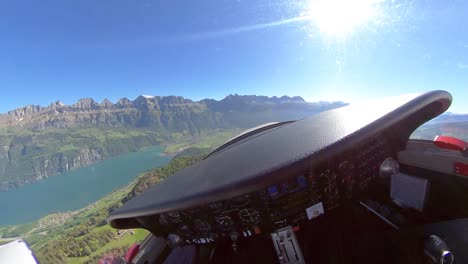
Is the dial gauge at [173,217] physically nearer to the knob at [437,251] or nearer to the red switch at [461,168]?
the knob at [437,251]

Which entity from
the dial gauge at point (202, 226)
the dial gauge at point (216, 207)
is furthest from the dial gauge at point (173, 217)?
the dial gauge at point (216, 207)

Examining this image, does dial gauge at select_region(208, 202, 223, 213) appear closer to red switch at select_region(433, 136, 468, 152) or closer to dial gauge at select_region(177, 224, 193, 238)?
dial gauge at select_region(177, 224, 193, 238)

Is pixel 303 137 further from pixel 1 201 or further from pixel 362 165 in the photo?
pixel 1 201

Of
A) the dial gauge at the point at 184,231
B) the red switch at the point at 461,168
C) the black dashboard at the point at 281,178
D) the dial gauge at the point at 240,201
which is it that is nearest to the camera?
the black dashboard at the point at 281,178

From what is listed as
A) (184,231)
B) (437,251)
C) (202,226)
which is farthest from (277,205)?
(437,251)

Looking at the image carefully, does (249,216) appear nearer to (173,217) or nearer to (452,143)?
(173,217)

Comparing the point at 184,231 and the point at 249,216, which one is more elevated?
the point at 249,216

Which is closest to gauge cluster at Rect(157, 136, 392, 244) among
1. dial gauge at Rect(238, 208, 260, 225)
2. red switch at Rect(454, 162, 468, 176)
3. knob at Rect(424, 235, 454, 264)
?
dial gauge at Rect(238, 208, 260, 225)
